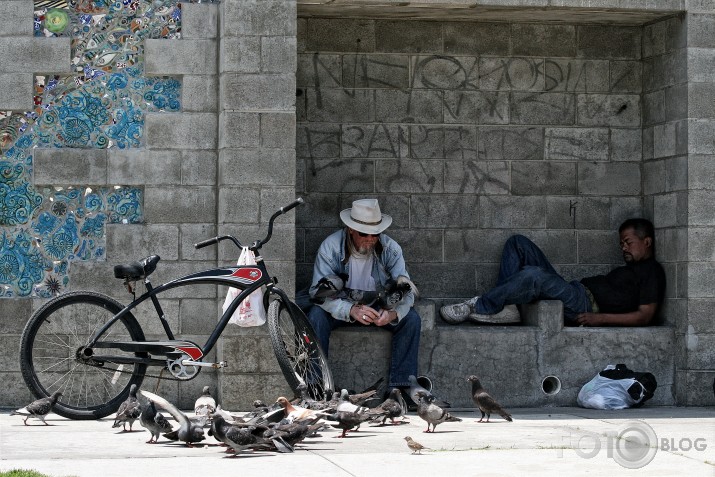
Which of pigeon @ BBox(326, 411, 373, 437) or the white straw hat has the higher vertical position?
the white straw hat

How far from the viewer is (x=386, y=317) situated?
10.1m

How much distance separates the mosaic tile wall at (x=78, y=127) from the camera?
1010 cm

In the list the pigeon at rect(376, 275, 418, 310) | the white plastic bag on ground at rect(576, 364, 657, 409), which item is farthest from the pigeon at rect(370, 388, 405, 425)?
the white plastic bag on ground at rect(576, 364, 657, 409)

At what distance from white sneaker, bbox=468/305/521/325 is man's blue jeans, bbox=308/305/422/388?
0.73 metres

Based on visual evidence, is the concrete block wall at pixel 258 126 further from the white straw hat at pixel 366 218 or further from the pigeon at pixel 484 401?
the pigeon at pixel 484 401

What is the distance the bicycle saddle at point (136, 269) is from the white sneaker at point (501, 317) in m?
2.89

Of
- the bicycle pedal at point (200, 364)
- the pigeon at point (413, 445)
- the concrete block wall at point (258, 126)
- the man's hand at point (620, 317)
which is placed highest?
the concrete block wall at point (258, 126)

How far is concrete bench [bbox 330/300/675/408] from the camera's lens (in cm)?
1038

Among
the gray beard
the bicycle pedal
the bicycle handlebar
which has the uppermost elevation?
the bicycle handlebar

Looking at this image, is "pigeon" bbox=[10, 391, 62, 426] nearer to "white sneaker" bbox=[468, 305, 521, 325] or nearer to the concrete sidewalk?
the concrete sidewalk

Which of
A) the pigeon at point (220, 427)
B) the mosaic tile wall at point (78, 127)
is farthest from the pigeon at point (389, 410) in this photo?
the mosaic tile wall at point (78, 127)

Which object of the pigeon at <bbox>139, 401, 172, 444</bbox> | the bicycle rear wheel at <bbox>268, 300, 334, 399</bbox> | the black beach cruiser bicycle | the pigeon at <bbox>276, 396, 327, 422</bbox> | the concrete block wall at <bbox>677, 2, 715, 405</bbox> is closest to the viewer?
the pigeon at <bbox>139, 401, 172, 444</bbox>

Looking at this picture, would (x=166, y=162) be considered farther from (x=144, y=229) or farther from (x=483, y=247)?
(x=483, y=247)

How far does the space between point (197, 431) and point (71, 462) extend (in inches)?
33.8
